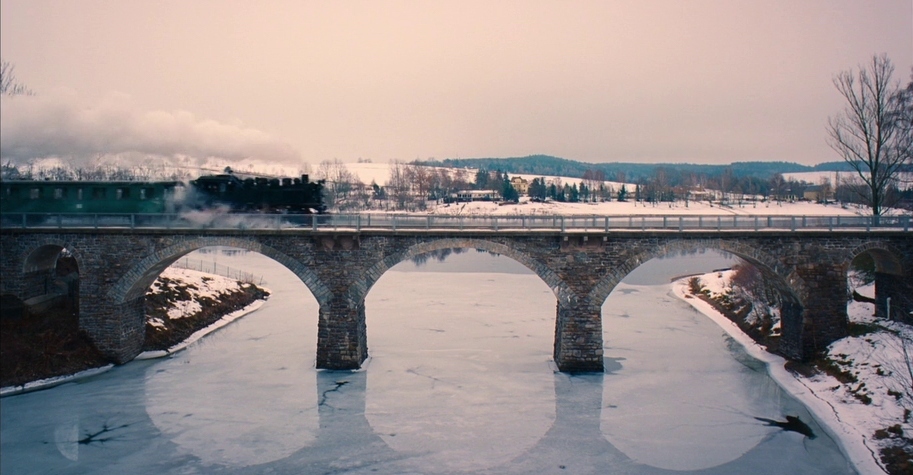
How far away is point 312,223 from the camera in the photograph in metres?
32.3

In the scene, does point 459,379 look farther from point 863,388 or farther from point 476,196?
point 476,196

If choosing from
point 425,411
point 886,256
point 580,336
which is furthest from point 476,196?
point 425,411

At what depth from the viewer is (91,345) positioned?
3325 cm

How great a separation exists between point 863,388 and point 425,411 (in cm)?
1887

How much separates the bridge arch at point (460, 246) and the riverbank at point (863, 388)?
11854 millimetres

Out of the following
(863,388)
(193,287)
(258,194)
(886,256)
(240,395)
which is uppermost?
(258,194)

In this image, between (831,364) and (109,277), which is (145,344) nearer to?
(109,277)

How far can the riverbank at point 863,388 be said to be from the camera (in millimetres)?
23109

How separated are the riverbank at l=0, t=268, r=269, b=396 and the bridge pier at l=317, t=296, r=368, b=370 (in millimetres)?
10581

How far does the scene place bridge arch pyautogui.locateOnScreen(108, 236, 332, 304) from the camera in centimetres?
3209

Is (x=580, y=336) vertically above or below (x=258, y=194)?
below

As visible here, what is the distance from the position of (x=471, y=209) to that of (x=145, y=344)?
176ft

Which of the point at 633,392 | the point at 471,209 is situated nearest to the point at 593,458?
the point at 633,392

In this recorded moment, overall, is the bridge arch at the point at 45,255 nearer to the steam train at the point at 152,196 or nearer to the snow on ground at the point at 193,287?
the steam train at the point at 152,196
